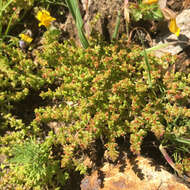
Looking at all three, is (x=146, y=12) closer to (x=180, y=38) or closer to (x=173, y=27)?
(x=173, y=27)

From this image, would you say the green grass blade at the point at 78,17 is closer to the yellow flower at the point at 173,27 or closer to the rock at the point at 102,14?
the rock at the point at 102,14

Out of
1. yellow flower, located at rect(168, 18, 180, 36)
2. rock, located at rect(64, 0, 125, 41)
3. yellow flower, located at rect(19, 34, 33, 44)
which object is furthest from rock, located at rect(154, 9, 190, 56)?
yellow flower, located at rect(19, 34, 33, 44)

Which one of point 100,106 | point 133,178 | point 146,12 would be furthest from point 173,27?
point 133,178

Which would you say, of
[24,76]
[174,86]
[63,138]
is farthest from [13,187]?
[174,86]

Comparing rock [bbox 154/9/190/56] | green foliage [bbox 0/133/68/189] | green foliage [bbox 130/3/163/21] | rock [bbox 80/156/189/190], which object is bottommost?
rock [bbox 80/156/189/190]

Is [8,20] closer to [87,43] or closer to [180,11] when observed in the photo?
[87,43]

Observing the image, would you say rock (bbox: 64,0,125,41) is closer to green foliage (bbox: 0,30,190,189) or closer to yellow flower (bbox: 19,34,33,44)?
green foliage (bbox: 0,30,190,189)
